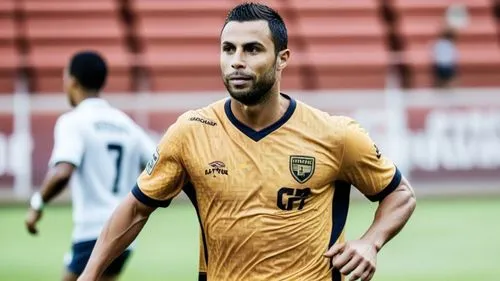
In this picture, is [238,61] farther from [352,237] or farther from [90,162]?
[352,237]

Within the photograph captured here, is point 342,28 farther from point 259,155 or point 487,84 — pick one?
point 259,155

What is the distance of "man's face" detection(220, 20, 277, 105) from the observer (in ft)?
15.9

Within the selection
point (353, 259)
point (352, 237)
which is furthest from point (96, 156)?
point (352, 237)

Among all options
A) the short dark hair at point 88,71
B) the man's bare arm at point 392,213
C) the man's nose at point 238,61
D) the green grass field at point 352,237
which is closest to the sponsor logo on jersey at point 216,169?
the man's nose at point 238,61

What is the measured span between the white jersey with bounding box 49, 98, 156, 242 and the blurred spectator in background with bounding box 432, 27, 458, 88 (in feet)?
40.7

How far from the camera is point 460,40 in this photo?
22.2 m

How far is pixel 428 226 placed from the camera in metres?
14.9

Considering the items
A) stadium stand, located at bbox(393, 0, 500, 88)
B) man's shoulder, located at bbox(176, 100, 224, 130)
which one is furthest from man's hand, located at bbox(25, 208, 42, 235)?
stadium stand, located at bbox(393, 0, 500, 88)

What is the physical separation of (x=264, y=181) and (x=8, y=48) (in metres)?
16.8

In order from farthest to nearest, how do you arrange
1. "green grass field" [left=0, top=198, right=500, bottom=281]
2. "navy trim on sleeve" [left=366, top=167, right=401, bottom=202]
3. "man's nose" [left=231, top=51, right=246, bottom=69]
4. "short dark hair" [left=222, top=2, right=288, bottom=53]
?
"green grass field" [left=0, top=198, right=500, bottom=281]
"navy trim on sleeve" [left=366, top=167, right=401, bottom=202]
"short dark hair" [left=222, top=2, right=288, bottom=53]
"man's nose" [left=231, top=51, right=246, bottom=69]

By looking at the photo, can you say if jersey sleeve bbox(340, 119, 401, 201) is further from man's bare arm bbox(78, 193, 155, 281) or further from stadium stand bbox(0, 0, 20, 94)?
stadium stand bbox(0, 0, 20, 94)

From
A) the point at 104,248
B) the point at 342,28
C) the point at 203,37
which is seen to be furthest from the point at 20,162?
the point at 104,248

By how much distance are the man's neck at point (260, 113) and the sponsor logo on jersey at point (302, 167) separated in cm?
19

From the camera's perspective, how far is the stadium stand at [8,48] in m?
20.0
